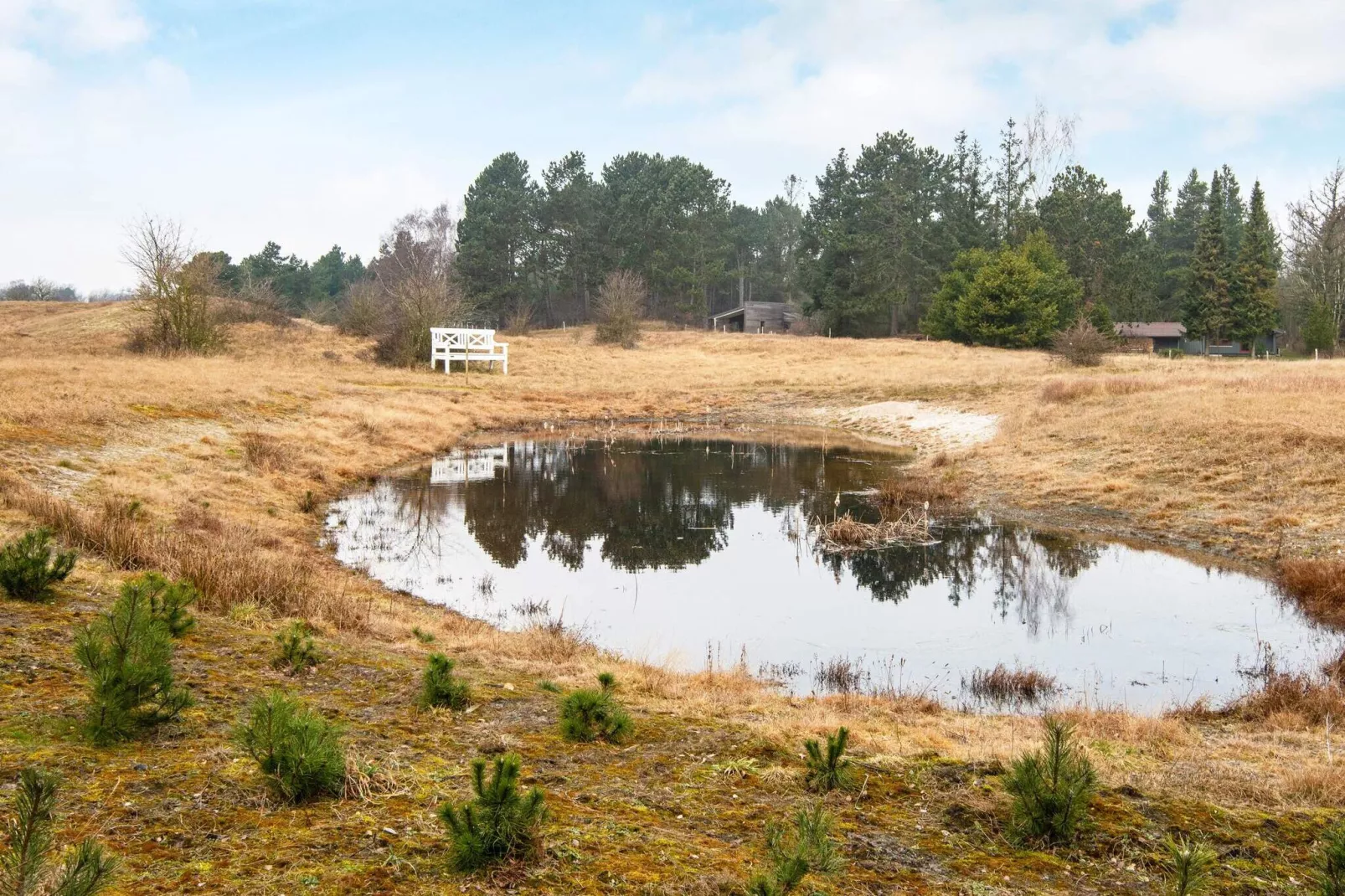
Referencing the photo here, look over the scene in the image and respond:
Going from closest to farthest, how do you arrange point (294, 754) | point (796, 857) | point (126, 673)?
point (796, 857), point (294, 754), point (126, 673)

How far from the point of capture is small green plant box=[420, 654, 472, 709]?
5.61 m

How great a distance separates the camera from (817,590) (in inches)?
535

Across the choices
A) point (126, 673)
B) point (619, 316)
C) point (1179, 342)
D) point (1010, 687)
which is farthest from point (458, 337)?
point (1179, 342)

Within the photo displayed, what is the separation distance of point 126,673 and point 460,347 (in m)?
42.5

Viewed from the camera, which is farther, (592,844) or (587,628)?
(587,628)

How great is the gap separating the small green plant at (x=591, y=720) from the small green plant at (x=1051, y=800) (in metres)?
2.12

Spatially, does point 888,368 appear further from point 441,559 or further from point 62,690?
point 62,690

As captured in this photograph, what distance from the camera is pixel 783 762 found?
510 cm

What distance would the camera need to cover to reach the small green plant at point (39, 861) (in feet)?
7.70

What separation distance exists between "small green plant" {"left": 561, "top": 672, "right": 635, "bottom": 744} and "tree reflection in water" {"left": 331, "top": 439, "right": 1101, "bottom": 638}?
7.98m

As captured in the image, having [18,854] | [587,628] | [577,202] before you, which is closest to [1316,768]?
[18,854]

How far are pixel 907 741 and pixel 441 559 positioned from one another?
10517 millimetres

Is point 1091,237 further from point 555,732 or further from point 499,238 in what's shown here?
point 555,732

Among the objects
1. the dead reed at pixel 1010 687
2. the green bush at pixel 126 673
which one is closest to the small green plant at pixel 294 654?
the green bush at pixel 126 673
